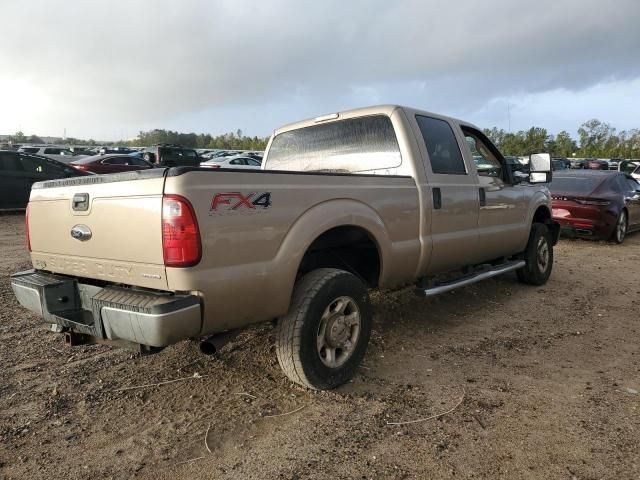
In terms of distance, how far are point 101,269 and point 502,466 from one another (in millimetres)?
2430

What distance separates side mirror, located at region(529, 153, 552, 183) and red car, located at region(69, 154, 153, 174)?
14.0 meters

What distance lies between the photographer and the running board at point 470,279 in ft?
13.2

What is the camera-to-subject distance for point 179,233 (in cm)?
242

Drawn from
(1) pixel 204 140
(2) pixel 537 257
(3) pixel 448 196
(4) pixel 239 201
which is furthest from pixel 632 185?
(1) pixel 204 140

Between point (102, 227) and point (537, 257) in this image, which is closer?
point (102, 227)

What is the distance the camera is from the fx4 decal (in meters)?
2.51

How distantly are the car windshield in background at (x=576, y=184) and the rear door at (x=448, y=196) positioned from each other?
240 inches

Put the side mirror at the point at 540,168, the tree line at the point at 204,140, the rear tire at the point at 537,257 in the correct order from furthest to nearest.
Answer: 1. the tree line at the point at 204,140
2. the rear tire at the point at 537,257
3. the side mirror at the point at 540,168

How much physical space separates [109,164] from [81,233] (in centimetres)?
1622

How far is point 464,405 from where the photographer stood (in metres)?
3.04

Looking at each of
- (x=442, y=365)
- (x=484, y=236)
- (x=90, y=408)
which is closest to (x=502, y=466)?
(x=442, y=365)

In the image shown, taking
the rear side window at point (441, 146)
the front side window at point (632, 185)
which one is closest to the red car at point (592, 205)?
the front side window at point (632, 185)

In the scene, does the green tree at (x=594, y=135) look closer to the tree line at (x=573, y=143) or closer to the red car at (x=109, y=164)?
the tree line at (x=573, y=143)

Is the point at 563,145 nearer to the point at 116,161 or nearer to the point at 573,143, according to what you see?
the point at 573,143
